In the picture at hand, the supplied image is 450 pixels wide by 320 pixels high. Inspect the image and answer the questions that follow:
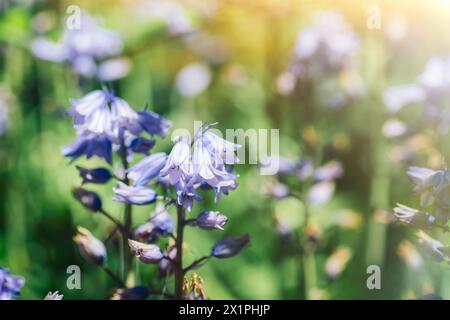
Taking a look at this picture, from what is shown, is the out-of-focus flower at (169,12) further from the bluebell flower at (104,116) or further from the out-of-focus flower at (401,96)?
the bluebell flower at (104,116)

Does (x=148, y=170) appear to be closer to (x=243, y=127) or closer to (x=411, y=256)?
(x=243, y=127)

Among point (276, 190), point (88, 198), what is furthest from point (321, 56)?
point (88, 198)

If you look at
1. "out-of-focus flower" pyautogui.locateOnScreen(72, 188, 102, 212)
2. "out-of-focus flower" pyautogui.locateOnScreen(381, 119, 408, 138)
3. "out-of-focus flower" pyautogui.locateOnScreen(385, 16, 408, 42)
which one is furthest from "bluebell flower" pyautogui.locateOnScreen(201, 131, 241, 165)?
"out-of-focus flower" pyautogui.locateOnScreen(385, 16, 408, 42)

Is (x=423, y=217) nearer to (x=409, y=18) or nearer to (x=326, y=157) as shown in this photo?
(x=326, y=157)

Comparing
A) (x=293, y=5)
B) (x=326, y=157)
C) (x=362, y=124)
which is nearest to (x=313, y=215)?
(x=326, y=157)

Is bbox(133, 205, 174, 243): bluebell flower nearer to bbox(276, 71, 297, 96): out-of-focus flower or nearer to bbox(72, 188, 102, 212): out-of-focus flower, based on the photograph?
bbox(72, 188, 102, 212): out-of-focus flower

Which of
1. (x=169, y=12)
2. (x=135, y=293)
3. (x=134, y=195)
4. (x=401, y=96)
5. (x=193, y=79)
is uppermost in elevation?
(x=169, y=12)
